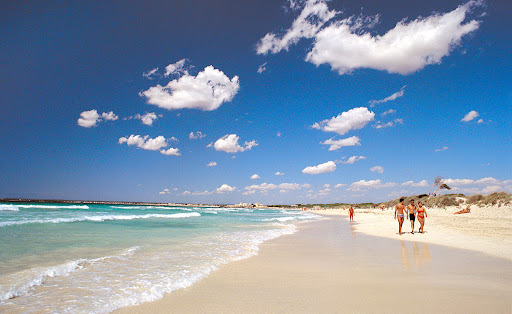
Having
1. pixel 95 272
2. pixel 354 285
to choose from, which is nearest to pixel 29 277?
pixel 95 272

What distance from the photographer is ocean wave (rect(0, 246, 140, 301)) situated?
4.93 m

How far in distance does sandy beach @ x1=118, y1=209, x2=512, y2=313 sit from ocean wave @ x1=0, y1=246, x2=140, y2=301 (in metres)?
2.39

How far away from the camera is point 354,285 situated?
5.41 metres

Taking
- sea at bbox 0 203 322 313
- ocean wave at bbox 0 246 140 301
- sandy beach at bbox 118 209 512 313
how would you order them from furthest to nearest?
1. ocean wave at bbox 0 246 140 301
2. sea at bbox 0 203 322 313
3. sandy beach at bbox 118 209 512 313

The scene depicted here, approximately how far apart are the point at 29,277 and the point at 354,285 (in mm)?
6837

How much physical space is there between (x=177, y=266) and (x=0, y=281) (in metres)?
3.55

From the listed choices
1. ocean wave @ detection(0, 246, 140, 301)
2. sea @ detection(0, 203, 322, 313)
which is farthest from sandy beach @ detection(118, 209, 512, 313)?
ocean wave @ detection(0, 246, 140, 301)

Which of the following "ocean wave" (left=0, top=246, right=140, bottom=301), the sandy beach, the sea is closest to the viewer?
the sandy beach

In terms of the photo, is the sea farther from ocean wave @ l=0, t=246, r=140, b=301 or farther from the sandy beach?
the sandy beach

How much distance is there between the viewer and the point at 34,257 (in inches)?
315

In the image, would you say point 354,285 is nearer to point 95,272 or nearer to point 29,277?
point 95,272

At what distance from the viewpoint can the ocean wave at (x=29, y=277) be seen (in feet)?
16.2

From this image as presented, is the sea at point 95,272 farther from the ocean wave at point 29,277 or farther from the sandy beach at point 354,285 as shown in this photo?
the sandy beach at point 354,285

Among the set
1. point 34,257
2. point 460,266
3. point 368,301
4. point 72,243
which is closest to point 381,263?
point 460,266
